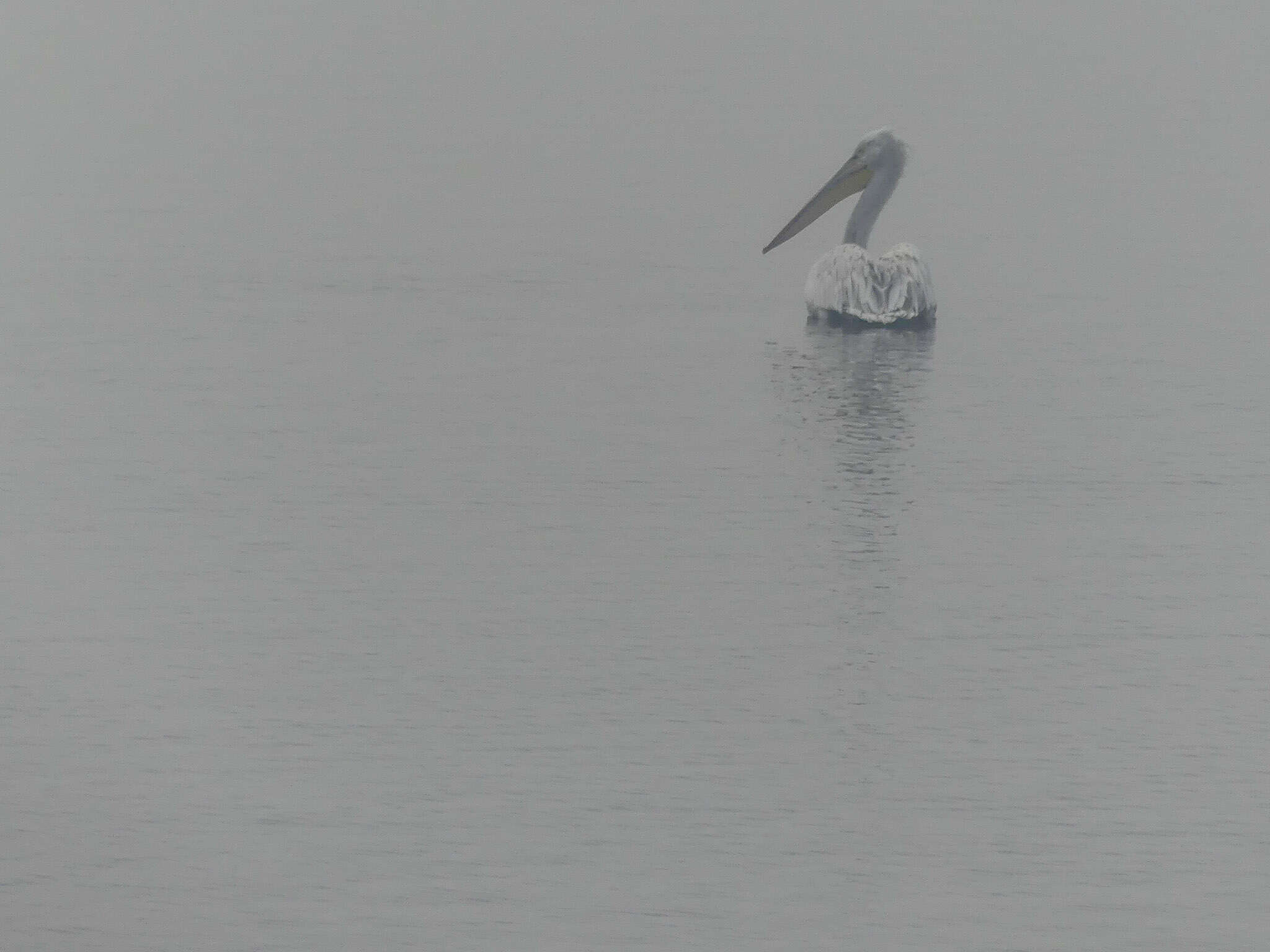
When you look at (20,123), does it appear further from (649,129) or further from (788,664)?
(788,664)

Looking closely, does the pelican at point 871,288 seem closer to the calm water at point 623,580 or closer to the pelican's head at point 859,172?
the calm water at point 623,580

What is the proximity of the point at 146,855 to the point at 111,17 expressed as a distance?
42.9 meters

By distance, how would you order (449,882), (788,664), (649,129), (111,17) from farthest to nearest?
(111,17)
(649,129)
(788,664)
(449,882)

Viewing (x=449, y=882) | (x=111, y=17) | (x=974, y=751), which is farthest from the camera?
(x=111, y=17)

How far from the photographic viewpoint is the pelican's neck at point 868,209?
16000 mm

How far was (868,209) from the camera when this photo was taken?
52.6 feet

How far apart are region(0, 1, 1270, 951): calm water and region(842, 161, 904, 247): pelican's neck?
616 millimetres

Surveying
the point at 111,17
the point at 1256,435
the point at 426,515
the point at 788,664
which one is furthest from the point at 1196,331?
the point at 111,17

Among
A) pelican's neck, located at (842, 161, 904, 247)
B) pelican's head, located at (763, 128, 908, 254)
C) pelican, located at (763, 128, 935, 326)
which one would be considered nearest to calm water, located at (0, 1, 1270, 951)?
pelican, located at (763, 128, 935, 326)

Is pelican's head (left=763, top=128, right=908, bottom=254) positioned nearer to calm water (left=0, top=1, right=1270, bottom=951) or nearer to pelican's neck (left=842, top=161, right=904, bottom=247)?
pelican's neck (left=842, top=161, right=904, bottom=247)

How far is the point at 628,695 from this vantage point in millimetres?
7355

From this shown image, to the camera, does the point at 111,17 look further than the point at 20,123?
Yes

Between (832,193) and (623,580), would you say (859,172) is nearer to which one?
(832,193)

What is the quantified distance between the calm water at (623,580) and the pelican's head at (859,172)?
427 millimetres
